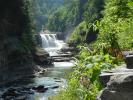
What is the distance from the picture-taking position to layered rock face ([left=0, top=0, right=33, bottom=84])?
63625mm

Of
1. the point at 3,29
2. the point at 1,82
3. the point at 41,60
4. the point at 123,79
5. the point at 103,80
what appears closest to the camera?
the point at 123,79

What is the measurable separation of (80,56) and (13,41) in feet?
171

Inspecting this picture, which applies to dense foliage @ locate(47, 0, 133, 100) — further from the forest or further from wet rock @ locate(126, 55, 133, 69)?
wet rock @ locate(126, 55, 133, 69)

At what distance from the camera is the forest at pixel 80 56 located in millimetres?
10484

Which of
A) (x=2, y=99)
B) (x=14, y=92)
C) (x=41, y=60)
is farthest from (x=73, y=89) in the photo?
(x=41, y=60)

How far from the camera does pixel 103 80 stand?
10664mm

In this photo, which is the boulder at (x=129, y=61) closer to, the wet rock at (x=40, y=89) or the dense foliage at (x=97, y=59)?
the dense foliage at (x=97, y=59)

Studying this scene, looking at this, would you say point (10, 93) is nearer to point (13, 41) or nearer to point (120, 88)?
point (13, 41)

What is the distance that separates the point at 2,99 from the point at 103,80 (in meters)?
33.4

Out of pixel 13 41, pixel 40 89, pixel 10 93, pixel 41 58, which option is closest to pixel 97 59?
pixel 10 93

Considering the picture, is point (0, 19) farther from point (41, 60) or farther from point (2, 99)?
point (2, 99)

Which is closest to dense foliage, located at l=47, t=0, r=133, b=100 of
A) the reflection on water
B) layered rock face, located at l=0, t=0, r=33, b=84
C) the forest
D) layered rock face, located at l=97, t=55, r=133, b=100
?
the forest

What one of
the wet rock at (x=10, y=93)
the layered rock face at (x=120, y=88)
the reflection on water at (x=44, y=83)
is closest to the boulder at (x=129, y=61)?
the layered rock face at (x=120, y=88)

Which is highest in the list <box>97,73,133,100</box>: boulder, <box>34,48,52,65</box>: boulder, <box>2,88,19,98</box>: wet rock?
<box>97,73,133,100</box>: boulder
